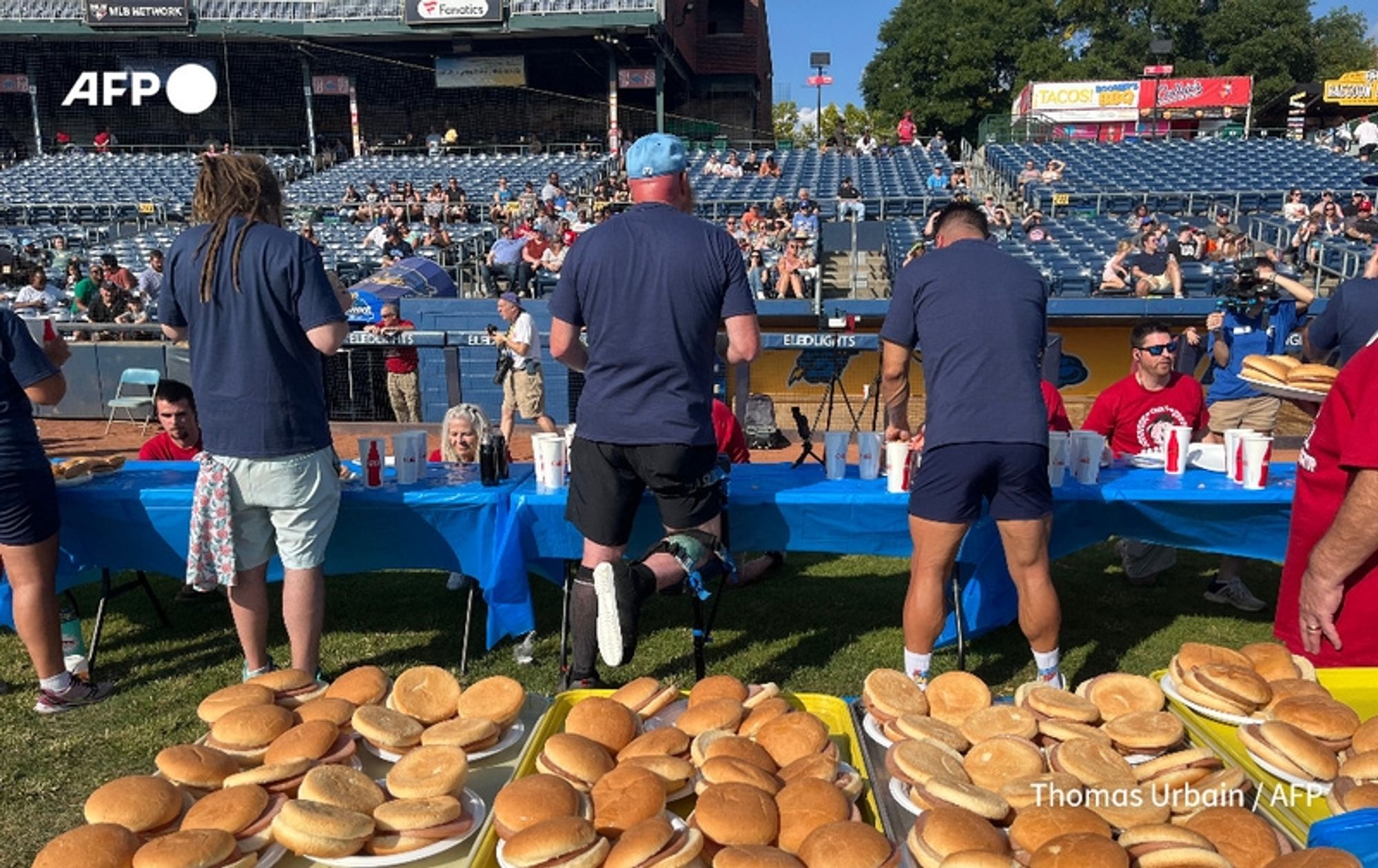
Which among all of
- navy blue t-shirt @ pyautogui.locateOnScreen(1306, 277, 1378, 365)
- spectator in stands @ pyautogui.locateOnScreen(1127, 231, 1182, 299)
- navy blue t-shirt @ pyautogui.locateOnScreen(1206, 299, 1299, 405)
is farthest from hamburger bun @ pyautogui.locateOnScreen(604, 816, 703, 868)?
spectator in stands @ pyautogui.locateOnScreen(1127, 231, 1182, 299)

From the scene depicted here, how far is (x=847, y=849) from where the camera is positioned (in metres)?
1.45

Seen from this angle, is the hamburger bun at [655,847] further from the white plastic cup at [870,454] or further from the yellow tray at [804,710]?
the white plastic cup at [870,454]

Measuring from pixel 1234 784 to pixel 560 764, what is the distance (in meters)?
1.13

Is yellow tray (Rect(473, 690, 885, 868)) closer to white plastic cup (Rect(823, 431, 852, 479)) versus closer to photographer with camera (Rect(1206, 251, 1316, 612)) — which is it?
white plastic cup (Rect(823, 431, 852, 479))

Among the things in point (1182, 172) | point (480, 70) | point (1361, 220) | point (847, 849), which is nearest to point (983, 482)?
point (847, 849)

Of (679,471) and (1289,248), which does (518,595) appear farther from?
(1289,248)

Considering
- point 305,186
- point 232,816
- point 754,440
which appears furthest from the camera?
point 305,186

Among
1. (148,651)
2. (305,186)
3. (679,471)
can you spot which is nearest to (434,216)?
(305,186)

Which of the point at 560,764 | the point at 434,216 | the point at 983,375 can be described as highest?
the point at 434,216

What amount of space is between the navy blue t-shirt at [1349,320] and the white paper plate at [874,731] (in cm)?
310

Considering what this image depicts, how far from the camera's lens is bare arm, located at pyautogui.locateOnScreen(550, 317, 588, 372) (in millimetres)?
3252

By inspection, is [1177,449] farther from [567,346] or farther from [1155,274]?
[1155,274]

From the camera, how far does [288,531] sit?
3.38 metres

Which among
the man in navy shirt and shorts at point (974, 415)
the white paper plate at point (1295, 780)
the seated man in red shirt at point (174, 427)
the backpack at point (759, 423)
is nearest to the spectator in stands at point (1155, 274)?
the backpack at point (759, 423)
